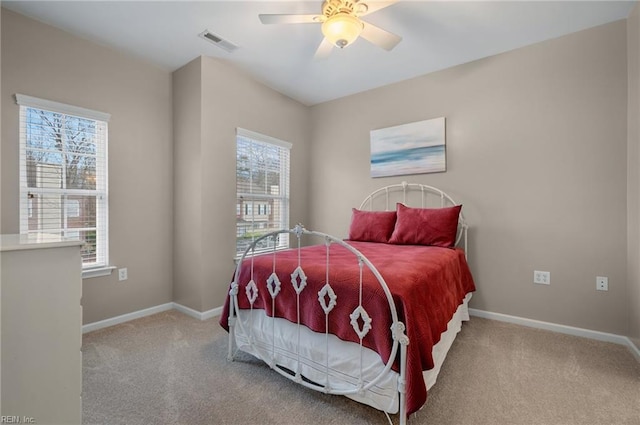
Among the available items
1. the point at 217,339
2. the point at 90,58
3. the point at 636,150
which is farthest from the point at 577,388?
the point at 90,58

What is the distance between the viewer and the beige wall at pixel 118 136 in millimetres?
2221

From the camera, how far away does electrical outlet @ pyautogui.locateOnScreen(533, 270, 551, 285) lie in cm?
265

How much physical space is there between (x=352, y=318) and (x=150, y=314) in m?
2.51

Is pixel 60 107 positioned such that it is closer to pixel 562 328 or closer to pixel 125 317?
pixel 125 317

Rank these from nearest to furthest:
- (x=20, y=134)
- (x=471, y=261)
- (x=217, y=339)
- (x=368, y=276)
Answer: (x=368, y=276) < (x=20, y=134) < (x=217, y=339) < (x=471, y=261)

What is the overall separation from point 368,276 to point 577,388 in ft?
4.91

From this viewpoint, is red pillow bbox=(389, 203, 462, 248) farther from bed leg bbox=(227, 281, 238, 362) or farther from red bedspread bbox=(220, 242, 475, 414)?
bed leg bbox=(227, 281, 238, 362)

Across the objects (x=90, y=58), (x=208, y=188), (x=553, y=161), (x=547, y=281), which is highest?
(x=90, y=58)

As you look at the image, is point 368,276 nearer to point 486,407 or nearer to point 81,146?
point 486,407

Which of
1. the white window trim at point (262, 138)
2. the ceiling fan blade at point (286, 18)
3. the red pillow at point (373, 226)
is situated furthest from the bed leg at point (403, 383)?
the white window trim at point (262, 138)

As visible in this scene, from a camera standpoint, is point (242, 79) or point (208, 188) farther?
point (242, 79)

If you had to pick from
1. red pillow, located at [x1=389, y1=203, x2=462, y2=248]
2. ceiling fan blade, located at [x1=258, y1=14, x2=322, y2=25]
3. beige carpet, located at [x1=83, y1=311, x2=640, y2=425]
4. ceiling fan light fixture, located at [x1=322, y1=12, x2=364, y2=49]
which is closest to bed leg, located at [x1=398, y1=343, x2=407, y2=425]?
beige carpet, located at [x1=83, y1=311, x2=640, y2=425]

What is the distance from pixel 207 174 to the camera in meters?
2.98

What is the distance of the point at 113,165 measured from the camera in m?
2.77
